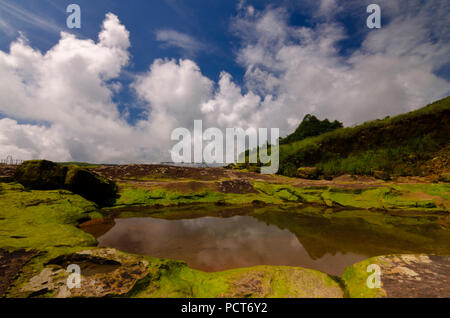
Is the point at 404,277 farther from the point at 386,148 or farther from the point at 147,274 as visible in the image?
the point at 386,148

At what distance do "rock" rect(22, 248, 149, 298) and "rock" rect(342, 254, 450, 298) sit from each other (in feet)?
10.3

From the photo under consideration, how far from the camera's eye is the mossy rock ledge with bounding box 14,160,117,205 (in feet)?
27.3

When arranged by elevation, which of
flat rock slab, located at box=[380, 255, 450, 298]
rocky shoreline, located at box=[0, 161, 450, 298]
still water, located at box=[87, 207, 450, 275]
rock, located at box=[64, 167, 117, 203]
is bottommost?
still water, located at box=[87, 207, 450, 275]

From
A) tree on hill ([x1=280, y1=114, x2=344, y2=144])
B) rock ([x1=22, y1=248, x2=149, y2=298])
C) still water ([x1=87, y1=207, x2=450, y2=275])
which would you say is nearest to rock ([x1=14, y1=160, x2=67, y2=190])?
still water ([x1=87, y1=207, x2=450, y2=275])

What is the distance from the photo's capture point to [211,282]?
2672mm

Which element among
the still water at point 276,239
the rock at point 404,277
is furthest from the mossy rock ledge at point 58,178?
the rock at point 404,277

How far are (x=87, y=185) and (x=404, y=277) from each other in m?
11.5

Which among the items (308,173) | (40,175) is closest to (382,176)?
(308,173)

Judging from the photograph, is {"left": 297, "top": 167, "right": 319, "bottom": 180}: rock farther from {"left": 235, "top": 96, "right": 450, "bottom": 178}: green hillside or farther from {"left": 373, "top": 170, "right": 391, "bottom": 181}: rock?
{"left": 373, "top": 170, "right": 391, "bottom": 181}: rock

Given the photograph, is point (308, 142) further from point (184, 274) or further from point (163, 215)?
point (184, 274)

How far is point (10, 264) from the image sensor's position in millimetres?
2684
